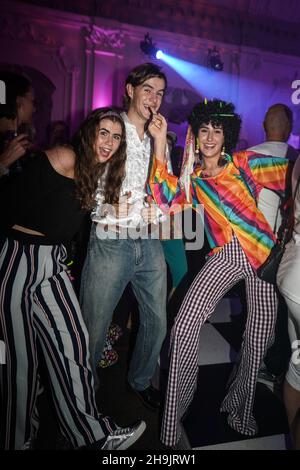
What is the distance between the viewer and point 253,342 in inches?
63.5

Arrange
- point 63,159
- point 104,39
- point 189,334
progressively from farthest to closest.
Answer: point 104,39
point 189,334
point 63,159

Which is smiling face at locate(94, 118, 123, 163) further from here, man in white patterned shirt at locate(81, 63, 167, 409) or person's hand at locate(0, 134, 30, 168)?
Result: person's hand at locate(0, 134, 30, 168)

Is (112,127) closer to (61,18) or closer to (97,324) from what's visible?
(97,324)

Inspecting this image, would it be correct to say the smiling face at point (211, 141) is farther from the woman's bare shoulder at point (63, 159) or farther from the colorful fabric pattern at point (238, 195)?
the woman's bare shoulder at point (63, 159)

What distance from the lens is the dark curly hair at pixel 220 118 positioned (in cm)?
181

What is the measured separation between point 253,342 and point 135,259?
2.29 ft

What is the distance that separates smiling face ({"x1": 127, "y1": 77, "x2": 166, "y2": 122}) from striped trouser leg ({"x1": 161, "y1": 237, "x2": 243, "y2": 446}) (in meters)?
0.84

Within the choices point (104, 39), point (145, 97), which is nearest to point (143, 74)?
point (145, 97)

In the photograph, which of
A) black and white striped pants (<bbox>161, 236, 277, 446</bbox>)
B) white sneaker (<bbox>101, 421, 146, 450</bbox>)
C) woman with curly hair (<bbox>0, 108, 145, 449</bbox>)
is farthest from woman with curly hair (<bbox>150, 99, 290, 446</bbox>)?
woman with curly hair (<bbox>0, 108, 145, 449</bbox>)

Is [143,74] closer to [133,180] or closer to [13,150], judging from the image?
[133,180]

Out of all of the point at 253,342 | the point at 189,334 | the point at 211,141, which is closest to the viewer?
the point at 189,334

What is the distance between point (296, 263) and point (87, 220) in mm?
1669

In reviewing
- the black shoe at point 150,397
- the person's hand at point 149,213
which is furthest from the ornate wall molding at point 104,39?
the black shoe at point 150,397

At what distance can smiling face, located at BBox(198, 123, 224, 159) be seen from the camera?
5.80 ft
